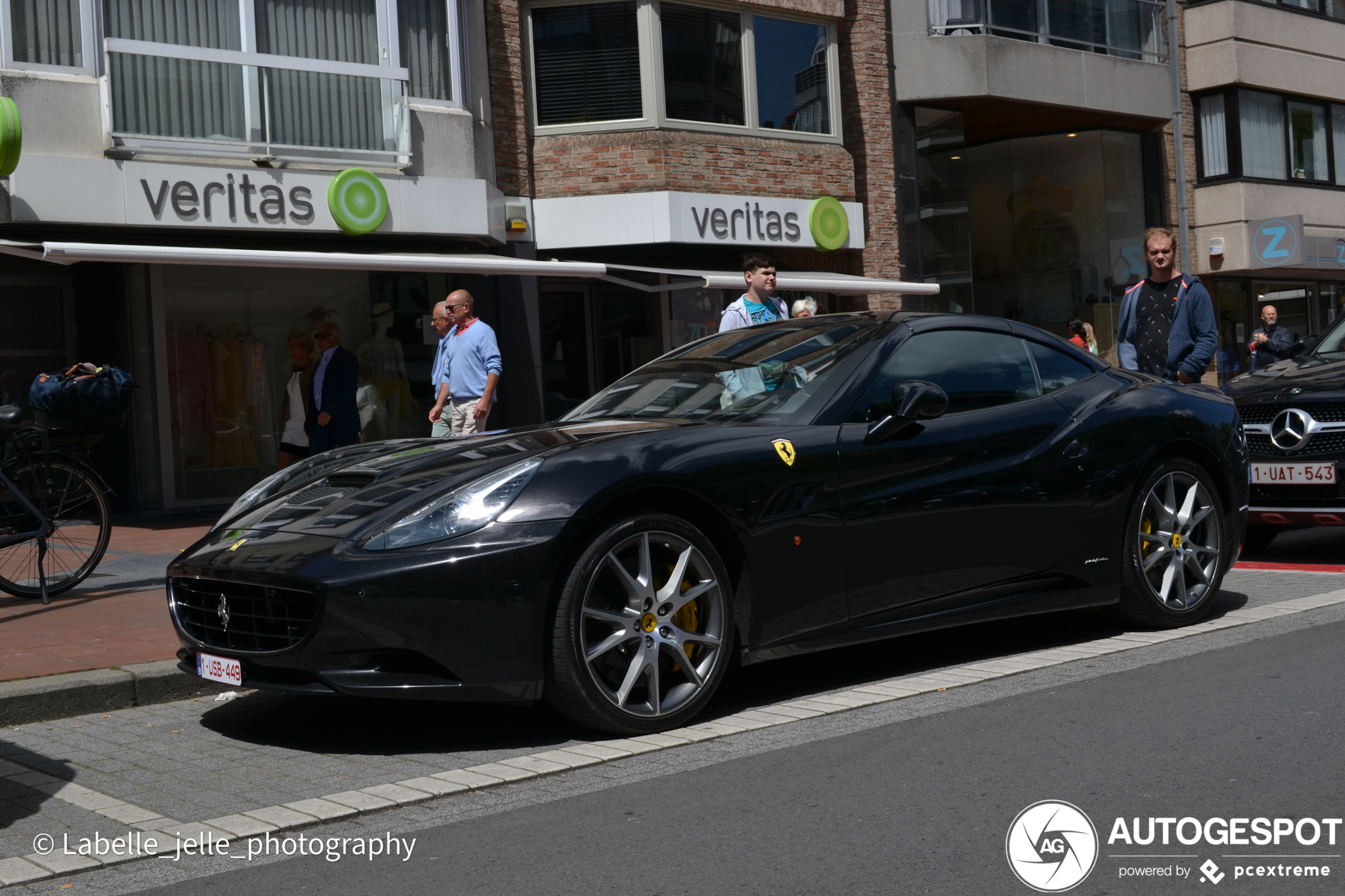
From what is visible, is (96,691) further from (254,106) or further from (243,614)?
(254,106)

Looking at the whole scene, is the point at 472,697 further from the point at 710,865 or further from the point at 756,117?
the point at 756,117

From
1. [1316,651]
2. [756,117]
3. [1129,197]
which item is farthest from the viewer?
[1129,197]

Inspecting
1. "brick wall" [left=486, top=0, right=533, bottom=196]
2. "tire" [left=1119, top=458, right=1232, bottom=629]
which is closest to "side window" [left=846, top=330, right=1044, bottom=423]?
"tire" [left=1119, top=458, right=1232, bottom=629]

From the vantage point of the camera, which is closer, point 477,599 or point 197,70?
point 477,599

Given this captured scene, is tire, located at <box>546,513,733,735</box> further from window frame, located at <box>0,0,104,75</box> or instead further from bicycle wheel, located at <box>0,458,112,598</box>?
window frame, located at <box>0,0,104,75</box>

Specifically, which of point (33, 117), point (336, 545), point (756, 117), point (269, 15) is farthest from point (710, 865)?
point (756, 117)

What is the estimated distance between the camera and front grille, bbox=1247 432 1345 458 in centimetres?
804

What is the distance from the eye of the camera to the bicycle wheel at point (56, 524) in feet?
25.1

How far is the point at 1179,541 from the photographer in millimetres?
6523

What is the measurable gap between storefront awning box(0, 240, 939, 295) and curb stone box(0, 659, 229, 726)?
6.31 meters

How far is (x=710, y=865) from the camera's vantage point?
347 cm

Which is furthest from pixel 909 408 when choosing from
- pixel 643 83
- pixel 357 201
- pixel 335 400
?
pixel 643 83

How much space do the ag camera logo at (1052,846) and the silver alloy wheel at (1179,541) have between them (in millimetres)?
2803

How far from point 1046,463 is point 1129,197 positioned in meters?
19.4
